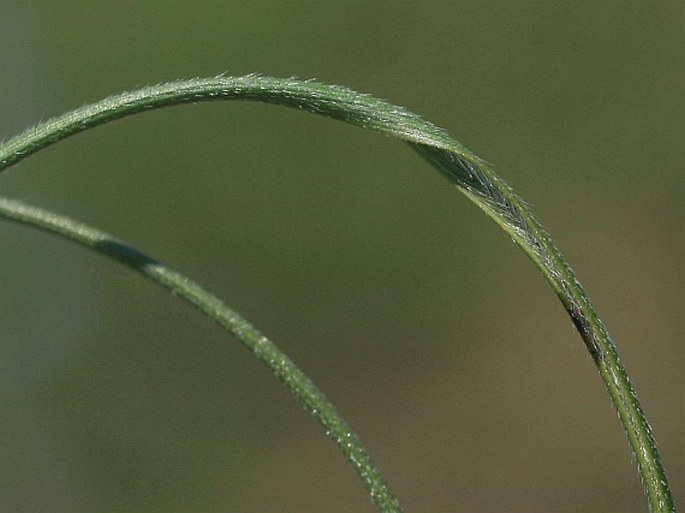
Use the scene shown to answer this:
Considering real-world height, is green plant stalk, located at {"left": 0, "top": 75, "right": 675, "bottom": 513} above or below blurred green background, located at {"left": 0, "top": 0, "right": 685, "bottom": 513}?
below

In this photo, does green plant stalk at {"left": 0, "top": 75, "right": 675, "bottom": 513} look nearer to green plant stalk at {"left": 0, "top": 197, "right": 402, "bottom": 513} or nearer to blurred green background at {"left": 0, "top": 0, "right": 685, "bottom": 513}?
green plant stalk at {"left": 0, "top": 197, "right": 402, "bottom": 513}

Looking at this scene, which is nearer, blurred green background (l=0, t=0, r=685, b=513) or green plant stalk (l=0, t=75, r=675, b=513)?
green plant stalk (l=0, t=75, r=675, b=513)

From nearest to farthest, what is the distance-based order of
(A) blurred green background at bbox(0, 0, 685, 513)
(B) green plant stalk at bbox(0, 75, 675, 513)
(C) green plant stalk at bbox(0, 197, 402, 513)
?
(B) green plant stalk at bbox(0, 75, 675, 513) → (C) green plant stalk at bbox(0, 197, 402, 513) → (A) blurred green background at bbox(0, 0, 685, 513)

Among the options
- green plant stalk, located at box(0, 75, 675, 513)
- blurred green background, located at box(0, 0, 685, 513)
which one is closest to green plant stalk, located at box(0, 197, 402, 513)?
green plant stalk, located at box(0, 75, 675, 513)

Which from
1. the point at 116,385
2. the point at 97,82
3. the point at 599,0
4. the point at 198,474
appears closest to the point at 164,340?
the point at 116,385

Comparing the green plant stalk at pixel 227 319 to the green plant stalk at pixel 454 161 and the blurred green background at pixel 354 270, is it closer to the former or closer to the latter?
the green plant stalk at pixel 454 161

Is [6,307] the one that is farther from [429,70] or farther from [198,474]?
[429,70]

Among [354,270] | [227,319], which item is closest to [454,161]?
[227,319]
